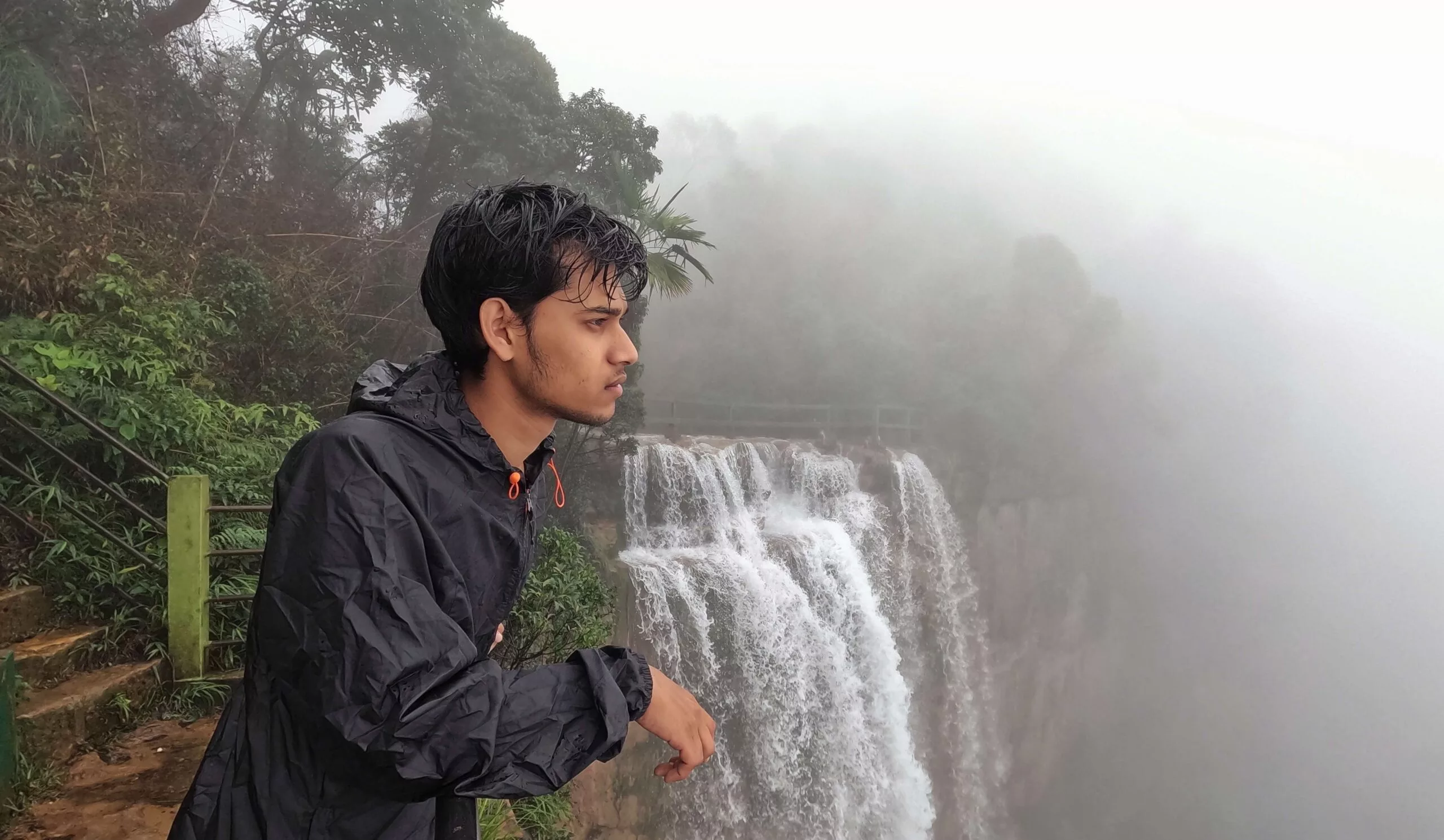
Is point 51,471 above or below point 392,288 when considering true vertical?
below

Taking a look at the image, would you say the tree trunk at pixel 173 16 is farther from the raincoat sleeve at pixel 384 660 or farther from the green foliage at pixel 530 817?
the raincoat sleeve at pixel 384 660

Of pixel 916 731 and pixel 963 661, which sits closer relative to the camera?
pixel 916 731

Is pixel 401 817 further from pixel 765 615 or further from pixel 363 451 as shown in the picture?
pixel 765 615

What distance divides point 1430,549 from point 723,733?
29.4m

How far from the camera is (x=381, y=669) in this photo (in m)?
0.57

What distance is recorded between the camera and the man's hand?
2.51ft

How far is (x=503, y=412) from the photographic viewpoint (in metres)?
0.83

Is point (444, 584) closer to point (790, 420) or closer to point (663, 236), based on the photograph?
point (663, 236)

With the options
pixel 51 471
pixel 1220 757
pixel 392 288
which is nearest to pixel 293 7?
pixel 392 288

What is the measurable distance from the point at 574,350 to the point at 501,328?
0.08 meters

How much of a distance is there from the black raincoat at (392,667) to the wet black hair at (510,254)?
0.06 m

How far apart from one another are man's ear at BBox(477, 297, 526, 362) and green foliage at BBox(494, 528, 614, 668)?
346 cm

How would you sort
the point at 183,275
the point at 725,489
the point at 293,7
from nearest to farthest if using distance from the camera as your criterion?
the point at 183,275, the point at 293,7, the point at 725,489

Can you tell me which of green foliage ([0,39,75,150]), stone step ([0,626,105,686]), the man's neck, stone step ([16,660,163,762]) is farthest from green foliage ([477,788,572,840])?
green foliage ([0,39,75,150])
